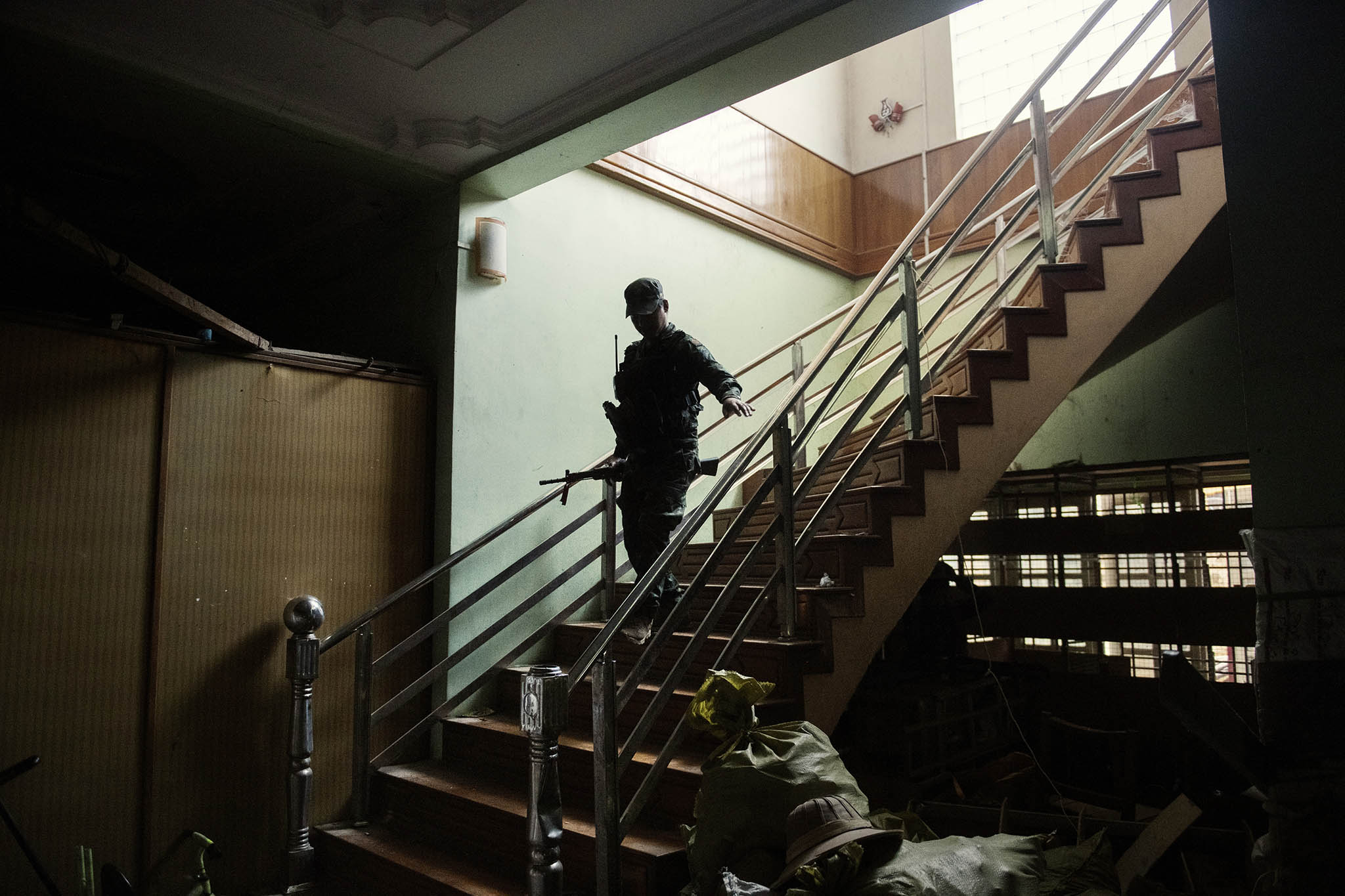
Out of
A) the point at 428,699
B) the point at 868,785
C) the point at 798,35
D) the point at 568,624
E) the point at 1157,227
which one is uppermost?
the point at 798,35

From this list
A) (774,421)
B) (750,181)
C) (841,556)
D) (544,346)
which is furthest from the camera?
(750,181)

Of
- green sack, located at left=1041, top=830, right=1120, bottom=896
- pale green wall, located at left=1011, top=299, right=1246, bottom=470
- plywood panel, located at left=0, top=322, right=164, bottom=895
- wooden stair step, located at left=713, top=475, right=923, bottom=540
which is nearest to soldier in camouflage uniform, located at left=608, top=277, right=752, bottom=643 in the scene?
wooden stair step, located at left=713, top=475, right=923, bottom=540

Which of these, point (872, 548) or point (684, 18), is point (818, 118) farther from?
point (872, 548)

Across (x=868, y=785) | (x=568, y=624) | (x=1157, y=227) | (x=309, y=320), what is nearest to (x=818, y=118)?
(x=1157, y=227)

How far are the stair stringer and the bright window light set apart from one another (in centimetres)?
317

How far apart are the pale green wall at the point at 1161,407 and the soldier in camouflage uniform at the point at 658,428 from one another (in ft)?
10.3

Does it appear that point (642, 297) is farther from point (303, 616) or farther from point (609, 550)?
point (303, 616)

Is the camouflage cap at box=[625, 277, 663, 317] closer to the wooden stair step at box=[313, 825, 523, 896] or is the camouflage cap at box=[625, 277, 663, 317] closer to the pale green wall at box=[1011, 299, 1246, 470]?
the wooden stair step at box=[313, 825, 523, 896]

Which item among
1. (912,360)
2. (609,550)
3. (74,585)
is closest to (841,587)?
(912,360)

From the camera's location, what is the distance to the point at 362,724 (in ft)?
12.4

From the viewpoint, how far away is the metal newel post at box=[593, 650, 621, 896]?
257 centimetres

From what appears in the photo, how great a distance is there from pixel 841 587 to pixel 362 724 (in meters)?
2.13

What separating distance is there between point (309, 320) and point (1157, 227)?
15.9 feet

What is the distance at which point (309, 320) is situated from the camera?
563 centimetres
